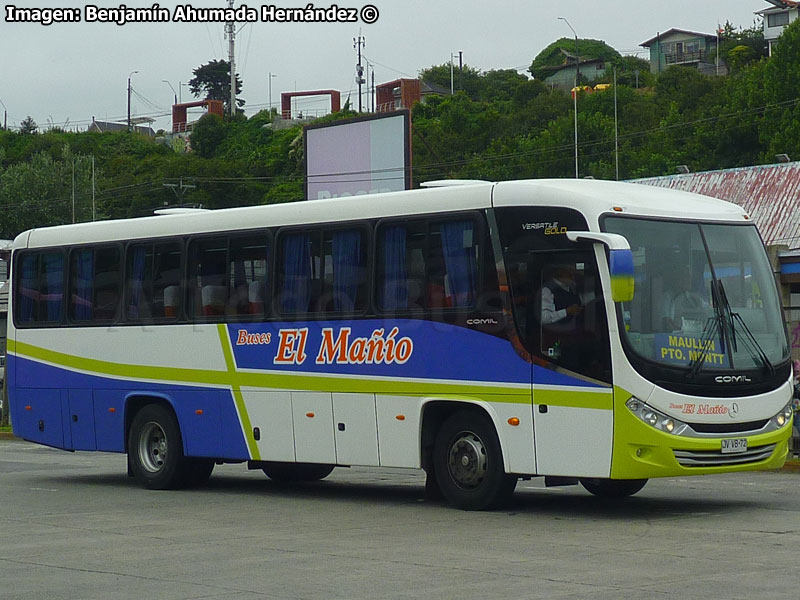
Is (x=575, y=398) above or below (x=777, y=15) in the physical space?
below

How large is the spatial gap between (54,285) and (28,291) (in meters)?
0.65

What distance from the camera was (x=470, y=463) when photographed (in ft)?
47.1

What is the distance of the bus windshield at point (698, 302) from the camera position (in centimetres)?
1329

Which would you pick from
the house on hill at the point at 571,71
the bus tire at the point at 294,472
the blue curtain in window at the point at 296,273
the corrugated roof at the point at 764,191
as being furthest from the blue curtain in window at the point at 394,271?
the house on hill at the point at 571,71

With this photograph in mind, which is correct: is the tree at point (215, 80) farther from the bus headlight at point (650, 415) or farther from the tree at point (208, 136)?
the bus headlight at point (650, 415)

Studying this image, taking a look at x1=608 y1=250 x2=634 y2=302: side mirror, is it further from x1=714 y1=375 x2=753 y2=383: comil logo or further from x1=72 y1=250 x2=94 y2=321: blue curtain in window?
x1=72 y1=250 x2=94 y2=321: blue curtain in window

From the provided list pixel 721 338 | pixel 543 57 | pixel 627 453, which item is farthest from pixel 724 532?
pixel 543 57

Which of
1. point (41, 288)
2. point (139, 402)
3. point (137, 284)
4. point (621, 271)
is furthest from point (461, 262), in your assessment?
point (41, 288)

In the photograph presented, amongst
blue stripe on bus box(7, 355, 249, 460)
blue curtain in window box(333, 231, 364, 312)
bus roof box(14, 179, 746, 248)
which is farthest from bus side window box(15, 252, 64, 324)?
blue curtain in window box(333, 231, 364, 312)

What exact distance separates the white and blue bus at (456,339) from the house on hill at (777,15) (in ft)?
383

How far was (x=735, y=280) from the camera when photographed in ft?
45.7

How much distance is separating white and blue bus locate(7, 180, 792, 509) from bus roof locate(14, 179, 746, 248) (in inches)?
1.1

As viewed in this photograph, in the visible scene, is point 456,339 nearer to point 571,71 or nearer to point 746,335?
point 746,335

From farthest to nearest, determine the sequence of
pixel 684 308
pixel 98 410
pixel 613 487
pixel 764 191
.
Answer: pixel 764 191 < pixel 98 410 < pixel 613 487 < pixel 684 308
